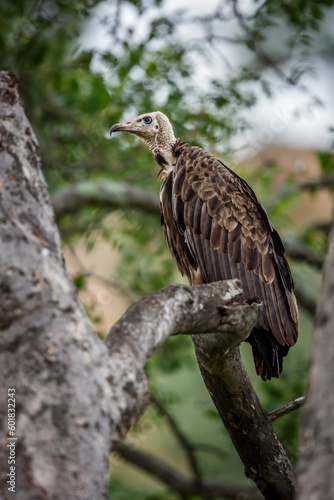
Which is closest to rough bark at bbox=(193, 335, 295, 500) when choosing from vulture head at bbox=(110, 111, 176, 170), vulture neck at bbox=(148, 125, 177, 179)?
vulture neck at bbox=(148, 125, 177, 179)

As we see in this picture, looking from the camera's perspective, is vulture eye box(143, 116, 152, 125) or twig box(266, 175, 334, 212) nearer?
vulture eye box(143, 116, 152, 125)

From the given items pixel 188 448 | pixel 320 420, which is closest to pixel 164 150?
pixel 320 420

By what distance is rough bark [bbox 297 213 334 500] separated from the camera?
6.14 feet

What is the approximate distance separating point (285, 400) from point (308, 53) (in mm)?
3129

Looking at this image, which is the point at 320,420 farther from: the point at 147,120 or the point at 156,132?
the point at 147,120

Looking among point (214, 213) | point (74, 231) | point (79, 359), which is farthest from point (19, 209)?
point (74, 231)

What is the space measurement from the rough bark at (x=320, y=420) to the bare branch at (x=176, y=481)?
17.4 feet

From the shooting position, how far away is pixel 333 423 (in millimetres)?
1916

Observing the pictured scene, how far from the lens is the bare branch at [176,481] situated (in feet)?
23.3

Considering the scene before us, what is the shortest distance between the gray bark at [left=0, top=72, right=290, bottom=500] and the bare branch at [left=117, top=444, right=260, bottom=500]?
4922mm

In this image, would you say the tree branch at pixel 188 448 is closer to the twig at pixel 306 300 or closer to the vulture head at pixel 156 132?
the twig at pixel 306 300

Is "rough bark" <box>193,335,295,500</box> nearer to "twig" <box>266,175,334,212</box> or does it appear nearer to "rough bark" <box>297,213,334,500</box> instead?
"rough bark" <box>297,213,334,500</box>

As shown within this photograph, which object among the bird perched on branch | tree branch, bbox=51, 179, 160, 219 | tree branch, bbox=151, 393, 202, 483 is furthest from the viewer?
tree branch, bbox=151, 393, 202, 483

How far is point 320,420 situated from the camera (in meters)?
1.94
